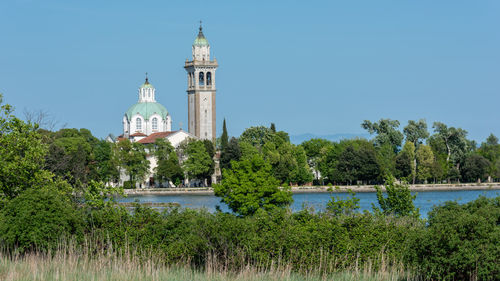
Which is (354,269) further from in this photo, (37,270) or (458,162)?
(458,162)

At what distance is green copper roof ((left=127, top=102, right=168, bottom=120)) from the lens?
106688 millimetres

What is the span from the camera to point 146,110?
107125 millimetres

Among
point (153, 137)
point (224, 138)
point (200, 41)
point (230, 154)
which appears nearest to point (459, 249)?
point (230, 154)

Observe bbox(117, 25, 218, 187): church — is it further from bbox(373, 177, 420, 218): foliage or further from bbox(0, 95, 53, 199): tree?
bbox(0, 95, 53, 199): tree

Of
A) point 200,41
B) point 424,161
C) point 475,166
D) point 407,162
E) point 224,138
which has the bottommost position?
point 475,166

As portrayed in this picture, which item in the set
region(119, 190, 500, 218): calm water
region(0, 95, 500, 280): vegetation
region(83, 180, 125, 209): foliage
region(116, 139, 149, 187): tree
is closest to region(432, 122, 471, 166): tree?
region(119, 190, 500, 218): calm water

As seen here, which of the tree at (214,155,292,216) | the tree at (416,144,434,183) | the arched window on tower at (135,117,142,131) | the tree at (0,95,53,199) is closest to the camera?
the tree at (0,95,53,199)

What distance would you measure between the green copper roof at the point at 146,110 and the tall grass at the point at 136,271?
9000cm

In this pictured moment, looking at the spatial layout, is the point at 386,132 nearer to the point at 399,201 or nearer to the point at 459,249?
the point at 399,201

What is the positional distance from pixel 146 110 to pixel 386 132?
32.4 meters

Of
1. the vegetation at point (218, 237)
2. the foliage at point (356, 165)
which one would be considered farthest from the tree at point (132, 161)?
the vegetation at point (218, 237)

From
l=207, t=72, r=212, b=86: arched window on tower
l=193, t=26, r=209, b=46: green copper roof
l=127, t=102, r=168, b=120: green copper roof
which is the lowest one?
l=127, t=102, r=168, b=120: green copper roof

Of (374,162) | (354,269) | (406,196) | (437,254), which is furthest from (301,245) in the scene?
(374,162)

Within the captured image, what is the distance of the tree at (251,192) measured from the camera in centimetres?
3781
